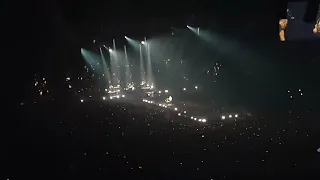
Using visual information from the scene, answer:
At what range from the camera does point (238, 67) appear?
72.1 ft

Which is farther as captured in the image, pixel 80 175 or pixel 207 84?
pixel 207 84

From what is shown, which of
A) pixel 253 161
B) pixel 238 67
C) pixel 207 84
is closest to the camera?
pixel 253 161

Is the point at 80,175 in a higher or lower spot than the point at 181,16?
lower

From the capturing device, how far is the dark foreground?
23.1 feet

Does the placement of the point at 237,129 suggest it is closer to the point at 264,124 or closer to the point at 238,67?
the point at 264,124

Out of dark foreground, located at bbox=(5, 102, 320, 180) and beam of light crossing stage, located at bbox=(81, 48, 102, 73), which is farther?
beam of light crossing stage, located at bbox=(81, 48, 102, 73)

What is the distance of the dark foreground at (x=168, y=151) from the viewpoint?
7.05 m

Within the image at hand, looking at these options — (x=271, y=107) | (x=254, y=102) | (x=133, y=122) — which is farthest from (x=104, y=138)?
(x=254, y=102)

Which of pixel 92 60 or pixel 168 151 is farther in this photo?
pixel 92 60

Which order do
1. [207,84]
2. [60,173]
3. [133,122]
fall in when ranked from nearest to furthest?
[60,173], [133,122], [207,84]

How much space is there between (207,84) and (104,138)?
1794cm

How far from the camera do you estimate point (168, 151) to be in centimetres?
847

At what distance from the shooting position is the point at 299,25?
758 cm

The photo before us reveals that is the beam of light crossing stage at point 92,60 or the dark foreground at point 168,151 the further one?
the beam of light crossing stage at point 92,60
